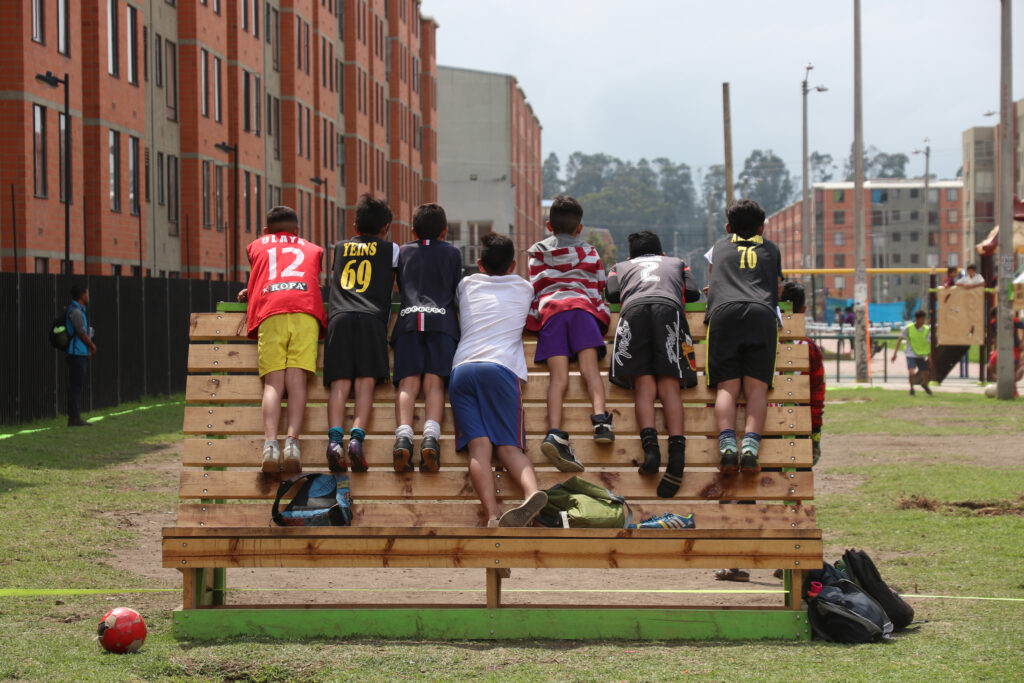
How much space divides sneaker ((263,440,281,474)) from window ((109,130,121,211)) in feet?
85.9

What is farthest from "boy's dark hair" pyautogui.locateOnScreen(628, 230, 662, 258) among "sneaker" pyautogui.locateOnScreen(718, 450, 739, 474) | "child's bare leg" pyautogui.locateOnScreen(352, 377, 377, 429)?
"child's bare leg" pyautogui.locateOnScreen(352, 377, 377, 429)

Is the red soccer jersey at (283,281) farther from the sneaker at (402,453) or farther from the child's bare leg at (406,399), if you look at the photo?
the sneaker at (402,453)

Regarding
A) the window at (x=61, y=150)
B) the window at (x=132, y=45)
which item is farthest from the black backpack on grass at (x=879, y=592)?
the window at (x=132, y=45)

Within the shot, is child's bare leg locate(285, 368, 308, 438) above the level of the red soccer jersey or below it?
below

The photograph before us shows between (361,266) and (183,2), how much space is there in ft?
107

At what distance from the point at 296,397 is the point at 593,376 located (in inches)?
68.3

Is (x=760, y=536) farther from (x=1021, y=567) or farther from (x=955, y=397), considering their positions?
(x=955, y=397)

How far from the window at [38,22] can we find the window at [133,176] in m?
6.28

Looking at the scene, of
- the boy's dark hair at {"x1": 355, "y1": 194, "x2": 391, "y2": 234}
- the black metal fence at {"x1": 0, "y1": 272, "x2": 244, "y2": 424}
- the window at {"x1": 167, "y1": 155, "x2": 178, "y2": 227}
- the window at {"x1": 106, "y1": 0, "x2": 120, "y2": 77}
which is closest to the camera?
the boy's dark hair at {"x1": 355, "y1": 194, "x2": 391, "y2": 234}

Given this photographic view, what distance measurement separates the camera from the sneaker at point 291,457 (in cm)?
714

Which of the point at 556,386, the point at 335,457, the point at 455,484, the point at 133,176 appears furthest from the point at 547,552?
the point at 133,176

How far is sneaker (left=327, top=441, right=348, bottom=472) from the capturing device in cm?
717

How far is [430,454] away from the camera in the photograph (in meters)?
7.06

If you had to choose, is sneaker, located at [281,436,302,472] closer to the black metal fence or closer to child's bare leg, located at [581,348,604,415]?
child's bare leg, located at [581,348,604,415]
